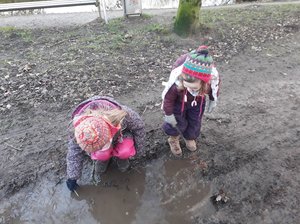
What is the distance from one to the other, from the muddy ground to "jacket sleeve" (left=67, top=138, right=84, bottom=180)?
0.39 metres

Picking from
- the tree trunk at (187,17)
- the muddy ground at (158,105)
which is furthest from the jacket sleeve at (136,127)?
the tree trunk at (187,17)

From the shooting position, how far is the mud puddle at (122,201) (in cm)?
282

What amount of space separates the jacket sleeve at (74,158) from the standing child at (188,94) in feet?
2.81

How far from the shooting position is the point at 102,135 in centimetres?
224

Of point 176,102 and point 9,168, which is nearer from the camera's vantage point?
point 176,102

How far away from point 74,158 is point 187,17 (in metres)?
3.82

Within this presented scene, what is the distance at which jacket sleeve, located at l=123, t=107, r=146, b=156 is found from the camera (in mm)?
2826

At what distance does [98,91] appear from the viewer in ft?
14.1

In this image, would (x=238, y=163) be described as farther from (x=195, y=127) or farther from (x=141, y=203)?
(x=141, y=203)

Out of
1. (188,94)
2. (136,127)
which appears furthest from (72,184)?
(188,94)

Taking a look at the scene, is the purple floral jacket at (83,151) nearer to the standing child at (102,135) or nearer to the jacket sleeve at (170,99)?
the standing child at (102,135)

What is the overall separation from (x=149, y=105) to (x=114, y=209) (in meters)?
1.59

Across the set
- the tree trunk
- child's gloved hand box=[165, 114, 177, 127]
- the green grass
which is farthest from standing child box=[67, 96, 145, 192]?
the green grass

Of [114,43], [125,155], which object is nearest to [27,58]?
[114,43]
